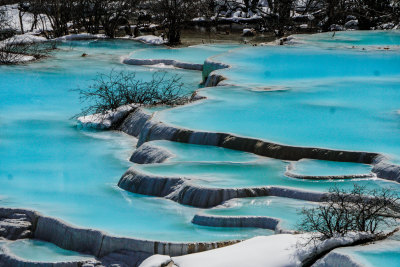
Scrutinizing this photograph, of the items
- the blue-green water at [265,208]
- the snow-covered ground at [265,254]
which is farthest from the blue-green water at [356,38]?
the snow-covered ground at [265,254]

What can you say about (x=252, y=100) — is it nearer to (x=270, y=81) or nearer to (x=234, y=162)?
(x=270, y=81)

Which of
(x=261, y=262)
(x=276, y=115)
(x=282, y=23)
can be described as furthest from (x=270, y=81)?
(x=282, y=23)

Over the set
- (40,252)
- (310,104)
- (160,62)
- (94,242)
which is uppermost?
(310,104)

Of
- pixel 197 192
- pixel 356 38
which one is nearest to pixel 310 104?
pixel 197 192

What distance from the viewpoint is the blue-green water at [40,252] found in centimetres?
711

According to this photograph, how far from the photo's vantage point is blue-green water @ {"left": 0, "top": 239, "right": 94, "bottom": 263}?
7105mm

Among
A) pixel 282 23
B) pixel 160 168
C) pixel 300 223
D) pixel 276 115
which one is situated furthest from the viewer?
pixel 282 23

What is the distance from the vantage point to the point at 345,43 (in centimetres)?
1780

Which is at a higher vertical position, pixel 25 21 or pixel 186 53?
pixel 25 21

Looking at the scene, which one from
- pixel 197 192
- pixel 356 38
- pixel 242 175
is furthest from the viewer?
pixel 356 38

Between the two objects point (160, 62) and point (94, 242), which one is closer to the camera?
point (94, 242)

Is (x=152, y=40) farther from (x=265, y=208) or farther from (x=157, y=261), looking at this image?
(x=157, y=261)

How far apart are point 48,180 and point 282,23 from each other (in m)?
14.5

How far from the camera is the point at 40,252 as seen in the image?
7.38m
